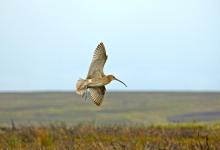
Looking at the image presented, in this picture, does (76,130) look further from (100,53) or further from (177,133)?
(100,53)

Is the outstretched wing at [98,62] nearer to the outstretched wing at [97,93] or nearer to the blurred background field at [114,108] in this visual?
the outstretched wing at [97,93]

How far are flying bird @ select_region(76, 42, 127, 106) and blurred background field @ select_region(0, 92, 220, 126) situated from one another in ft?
73.0

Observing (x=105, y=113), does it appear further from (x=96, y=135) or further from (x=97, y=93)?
(x=97, y=93)

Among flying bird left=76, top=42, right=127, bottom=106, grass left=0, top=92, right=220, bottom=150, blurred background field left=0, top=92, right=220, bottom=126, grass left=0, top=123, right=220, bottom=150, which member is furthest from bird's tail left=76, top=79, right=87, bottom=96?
blurred background field left=0, top=92, right=220, bottom=126

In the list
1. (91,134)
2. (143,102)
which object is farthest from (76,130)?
(143,102)

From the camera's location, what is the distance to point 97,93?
604 centimetres

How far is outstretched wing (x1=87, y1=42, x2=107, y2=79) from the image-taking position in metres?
5.94

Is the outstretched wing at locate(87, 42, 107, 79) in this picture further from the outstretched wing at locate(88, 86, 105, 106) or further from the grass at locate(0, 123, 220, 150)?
the grass at locate(0, 123, 220, 150)

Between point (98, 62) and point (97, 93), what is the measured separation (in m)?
0.25

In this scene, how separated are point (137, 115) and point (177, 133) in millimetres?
19795

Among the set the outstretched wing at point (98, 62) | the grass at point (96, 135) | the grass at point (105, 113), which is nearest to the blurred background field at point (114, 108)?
the grass at point (105, 113)

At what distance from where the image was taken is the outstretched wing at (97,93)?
5988 millimetres

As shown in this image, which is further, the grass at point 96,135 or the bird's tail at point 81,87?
the grass at point 96,135

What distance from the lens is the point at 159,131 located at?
13.9 m
